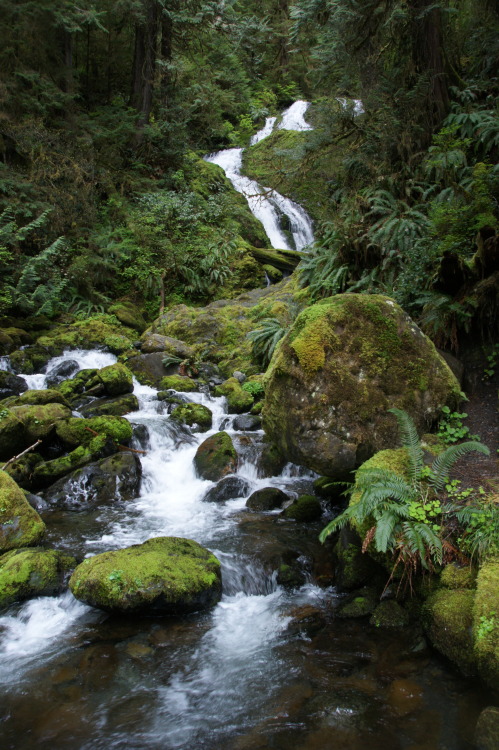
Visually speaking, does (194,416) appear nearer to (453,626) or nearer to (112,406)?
(112,406)

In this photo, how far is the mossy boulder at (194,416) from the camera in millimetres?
9758

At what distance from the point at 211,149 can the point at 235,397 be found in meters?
20.7

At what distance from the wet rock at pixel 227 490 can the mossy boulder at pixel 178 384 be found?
163 inches

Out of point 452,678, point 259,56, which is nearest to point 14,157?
point 452,678

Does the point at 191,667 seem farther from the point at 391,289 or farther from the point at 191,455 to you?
the point at 391,289

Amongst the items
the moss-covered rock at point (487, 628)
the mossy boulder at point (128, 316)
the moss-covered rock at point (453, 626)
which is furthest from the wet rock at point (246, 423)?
the mossy boulder at point (128, 316)

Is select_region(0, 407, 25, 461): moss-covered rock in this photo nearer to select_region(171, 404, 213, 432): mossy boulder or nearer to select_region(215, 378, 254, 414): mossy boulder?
select_region(171, 404, 213, 432): mossy boulder

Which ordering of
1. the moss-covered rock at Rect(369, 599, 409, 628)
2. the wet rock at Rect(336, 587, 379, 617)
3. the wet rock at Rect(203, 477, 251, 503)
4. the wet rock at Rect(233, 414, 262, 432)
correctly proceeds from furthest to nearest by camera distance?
the wet rock at Rect(233, 414, 262, 432)
the wet rock at Rect(203, 477, 251, 503)
the wet rock at Rect(336, 587, 379, 617)
the moss-covered rock at Rect(369, 599, 409, 628)

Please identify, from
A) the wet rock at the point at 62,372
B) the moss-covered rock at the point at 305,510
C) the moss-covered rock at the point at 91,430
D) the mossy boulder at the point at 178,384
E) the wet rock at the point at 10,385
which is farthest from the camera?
the mossy boulder at the point at 178,384

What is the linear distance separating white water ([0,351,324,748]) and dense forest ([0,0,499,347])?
419 centimetres

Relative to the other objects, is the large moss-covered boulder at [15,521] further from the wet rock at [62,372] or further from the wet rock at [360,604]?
the wet rock at [62,372]

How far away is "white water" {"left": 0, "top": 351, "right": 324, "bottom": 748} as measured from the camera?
3512 millimetres

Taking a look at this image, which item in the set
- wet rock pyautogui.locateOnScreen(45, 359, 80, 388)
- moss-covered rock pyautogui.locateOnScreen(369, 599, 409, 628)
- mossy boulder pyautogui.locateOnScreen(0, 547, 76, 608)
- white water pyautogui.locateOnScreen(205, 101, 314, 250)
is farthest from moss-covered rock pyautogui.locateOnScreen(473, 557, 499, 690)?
white water pyautogui.locateOnScreen(205, 101, 314, 250)

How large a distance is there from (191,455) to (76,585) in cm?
421
